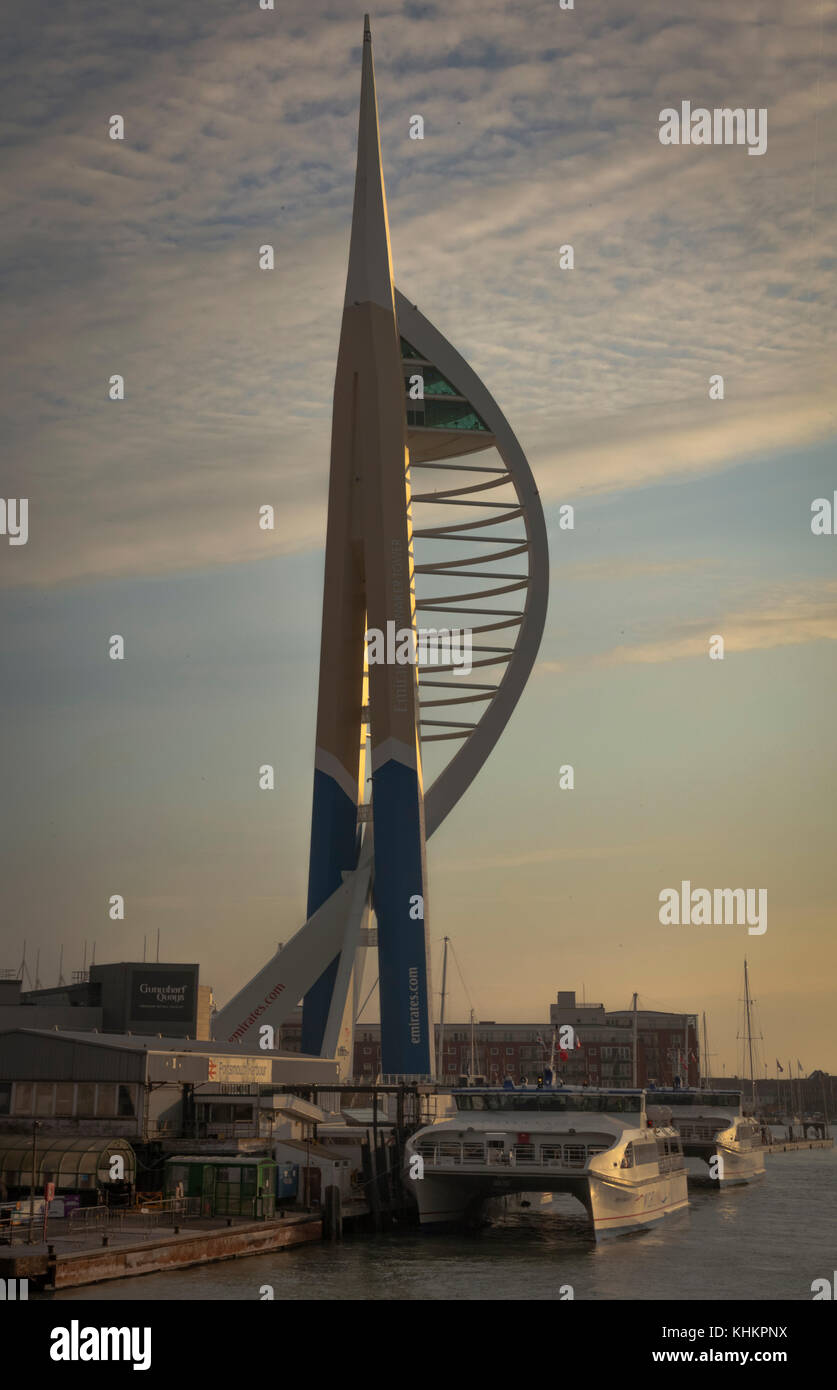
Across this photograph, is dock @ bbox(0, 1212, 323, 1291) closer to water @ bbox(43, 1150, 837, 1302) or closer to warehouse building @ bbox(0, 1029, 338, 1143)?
water @ bbox(43, 1150, 837, 1302)

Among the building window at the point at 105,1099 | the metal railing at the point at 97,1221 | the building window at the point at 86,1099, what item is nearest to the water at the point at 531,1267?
the metal railing at the point at 97,1221

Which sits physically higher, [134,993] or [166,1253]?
[134,993]

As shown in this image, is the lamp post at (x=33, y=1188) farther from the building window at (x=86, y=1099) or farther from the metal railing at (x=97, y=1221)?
the building window at (x=86, y=1099)

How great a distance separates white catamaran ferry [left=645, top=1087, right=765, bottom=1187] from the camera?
66.3 m

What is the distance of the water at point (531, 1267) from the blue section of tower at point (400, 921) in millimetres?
5897

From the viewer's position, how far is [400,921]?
164ft

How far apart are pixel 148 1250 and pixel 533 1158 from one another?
1155 centimetres

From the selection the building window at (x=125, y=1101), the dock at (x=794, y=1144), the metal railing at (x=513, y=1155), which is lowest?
the dock at (x=794, y=1144)

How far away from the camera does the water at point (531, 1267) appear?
96.7 ft

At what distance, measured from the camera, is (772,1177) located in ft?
261

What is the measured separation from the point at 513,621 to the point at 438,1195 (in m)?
23.7

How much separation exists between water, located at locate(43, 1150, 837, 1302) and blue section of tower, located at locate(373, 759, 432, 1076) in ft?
19.3
